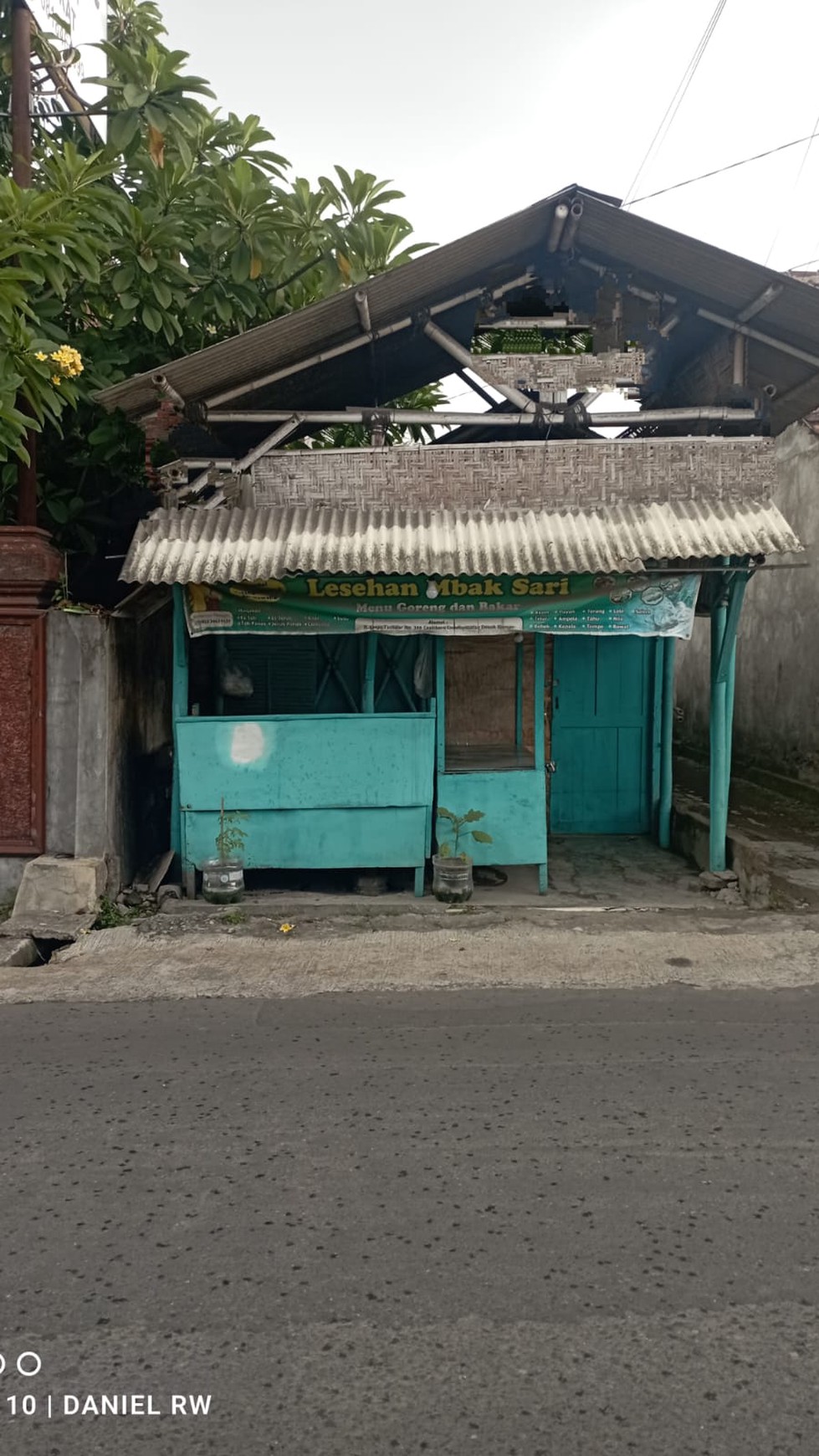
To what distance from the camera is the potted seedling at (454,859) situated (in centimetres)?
756

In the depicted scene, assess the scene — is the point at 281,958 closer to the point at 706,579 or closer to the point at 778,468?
the point at 706,579

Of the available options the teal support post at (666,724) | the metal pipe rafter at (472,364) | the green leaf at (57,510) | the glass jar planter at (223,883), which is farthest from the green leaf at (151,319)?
the teal support post at (666,724)

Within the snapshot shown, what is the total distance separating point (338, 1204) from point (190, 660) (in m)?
7.00

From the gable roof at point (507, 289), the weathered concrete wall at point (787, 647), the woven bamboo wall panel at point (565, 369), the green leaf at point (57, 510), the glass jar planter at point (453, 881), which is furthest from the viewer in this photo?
the weathered concrete wall at point (787, 647)

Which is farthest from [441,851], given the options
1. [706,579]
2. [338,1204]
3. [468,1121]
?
[338,1204]

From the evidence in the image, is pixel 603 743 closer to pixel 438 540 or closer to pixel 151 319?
pixel 438 540

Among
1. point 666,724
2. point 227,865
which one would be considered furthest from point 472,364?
point 227,865

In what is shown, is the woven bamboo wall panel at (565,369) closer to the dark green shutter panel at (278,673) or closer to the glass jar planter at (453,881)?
the dark green shutter panel at (278,673)

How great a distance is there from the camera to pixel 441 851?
7676mm

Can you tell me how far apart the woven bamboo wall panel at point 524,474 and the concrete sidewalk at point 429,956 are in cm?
333

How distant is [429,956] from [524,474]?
4.01m

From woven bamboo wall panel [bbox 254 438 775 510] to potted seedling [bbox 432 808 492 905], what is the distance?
252 centimetres

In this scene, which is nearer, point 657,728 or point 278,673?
point 278,673

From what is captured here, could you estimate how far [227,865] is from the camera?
748cm
